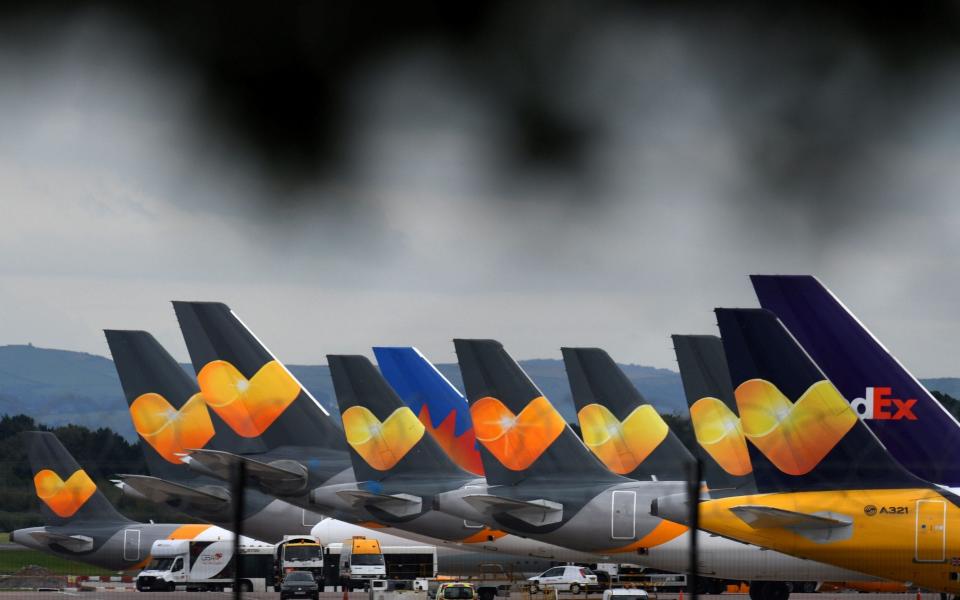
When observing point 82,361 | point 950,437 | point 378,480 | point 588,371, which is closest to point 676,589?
point 588,371

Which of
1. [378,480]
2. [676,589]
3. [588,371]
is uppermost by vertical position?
[588,371]

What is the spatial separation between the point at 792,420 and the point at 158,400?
3477 cm

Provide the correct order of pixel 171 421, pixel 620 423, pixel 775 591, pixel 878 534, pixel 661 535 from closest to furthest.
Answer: pixel 878 534 < pixel 775 591 < pixel 661 535 < pixel 620 423 < pixel 171 421

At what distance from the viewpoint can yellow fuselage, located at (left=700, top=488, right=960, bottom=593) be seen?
1318 inches

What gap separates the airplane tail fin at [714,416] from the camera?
48000 millimetres

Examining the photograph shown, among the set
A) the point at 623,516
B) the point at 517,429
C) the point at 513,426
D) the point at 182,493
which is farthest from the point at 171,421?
the point at 623,516

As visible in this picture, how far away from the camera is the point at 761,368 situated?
36469 millimetres

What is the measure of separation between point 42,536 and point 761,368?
44342mm

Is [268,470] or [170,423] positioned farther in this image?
[170,423]

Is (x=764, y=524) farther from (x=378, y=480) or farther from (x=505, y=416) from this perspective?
(x=378, y=480)

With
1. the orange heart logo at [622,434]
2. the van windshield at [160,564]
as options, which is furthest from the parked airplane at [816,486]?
the van windshield at [160,564]

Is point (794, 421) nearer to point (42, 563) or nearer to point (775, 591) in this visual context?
point (775, 591)

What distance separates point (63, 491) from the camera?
6731 cm

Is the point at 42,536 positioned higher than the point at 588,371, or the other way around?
the point at 588,371
